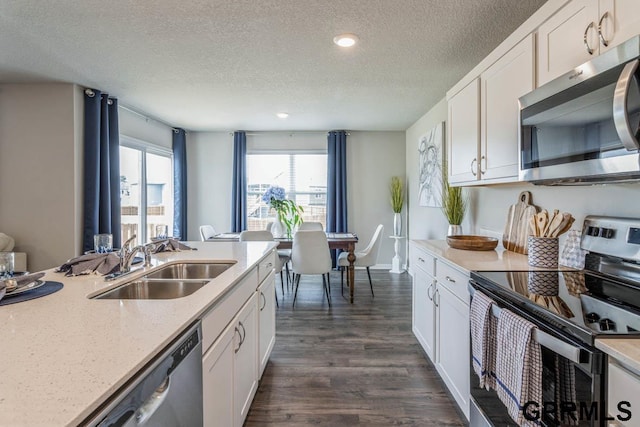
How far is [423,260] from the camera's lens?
2.53 metres

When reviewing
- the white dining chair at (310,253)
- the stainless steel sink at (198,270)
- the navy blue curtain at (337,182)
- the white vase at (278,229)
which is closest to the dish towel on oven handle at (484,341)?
the stainless steel sink at (198,270)

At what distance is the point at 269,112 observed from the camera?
4566 mm

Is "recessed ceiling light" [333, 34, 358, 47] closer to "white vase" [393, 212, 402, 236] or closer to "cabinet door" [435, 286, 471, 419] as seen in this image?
"cabinet door" [435, 286, 471, 419]

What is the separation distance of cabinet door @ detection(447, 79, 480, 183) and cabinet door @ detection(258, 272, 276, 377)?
5.29 ft

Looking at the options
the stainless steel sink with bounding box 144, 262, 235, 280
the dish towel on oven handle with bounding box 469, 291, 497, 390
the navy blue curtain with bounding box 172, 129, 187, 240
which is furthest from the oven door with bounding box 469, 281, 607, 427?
the navy blue curtain with bounding box 172, 129, 187, 240

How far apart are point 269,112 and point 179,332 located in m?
3.99

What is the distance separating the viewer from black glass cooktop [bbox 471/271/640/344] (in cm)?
97

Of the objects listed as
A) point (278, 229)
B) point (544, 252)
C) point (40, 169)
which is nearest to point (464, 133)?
point (544, 252)

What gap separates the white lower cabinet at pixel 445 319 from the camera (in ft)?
5.81

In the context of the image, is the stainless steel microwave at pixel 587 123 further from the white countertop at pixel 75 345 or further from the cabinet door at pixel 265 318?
the cabinet door at pixel 265 318

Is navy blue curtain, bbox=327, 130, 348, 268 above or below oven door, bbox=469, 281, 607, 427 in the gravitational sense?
above

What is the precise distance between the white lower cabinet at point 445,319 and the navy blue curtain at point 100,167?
11.0ft

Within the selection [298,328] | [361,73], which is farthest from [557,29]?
[298,328]

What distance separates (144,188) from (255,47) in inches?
132
